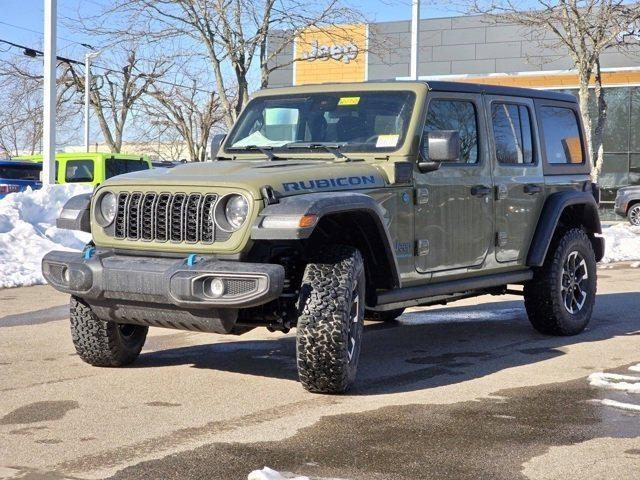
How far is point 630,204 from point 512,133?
19467 millimetres

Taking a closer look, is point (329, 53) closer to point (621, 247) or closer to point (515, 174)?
point (621, 247)

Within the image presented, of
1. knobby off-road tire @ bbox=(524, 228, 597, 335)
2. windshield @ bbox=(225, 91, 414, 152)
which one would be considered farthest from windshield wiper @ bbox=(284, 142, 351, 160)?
knobby off-road tire @ bbox=(524, 228, 597, 335)

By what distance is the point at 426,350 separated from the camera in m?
7.90

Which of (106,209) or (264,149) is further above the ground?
(264,149)

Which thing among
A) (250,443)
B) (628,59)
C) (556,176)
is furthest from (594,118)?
(250,443)

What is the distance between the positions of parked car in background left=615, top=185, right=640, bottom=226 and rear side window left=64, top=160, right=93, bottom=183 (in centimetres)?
1323

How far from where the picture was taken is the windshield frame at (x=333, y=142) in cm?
698

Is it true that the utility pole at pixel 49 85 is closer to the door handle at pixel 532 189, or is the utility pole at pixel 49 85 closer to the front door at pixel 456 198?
the door handle at pixel 532 189

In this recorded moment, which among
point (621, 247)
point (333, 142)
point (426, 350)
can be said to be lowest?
point (426, 350)

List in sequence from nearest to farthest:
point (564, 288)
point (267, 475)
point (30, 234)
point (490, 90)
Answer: point (267, 475) < point (490, 90) < point (564, 288) < point (30, 234)

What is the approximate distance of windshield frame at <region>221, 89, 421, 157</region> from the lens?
698cm

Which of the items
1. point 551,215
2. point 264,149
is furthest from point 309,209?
point 551,215

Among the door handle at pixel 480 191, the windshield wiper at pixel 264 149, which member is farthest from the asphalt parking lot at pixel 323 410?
the windshield wiper at pixel 264 149

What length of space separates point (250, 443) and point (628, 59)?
27234 millimetres
